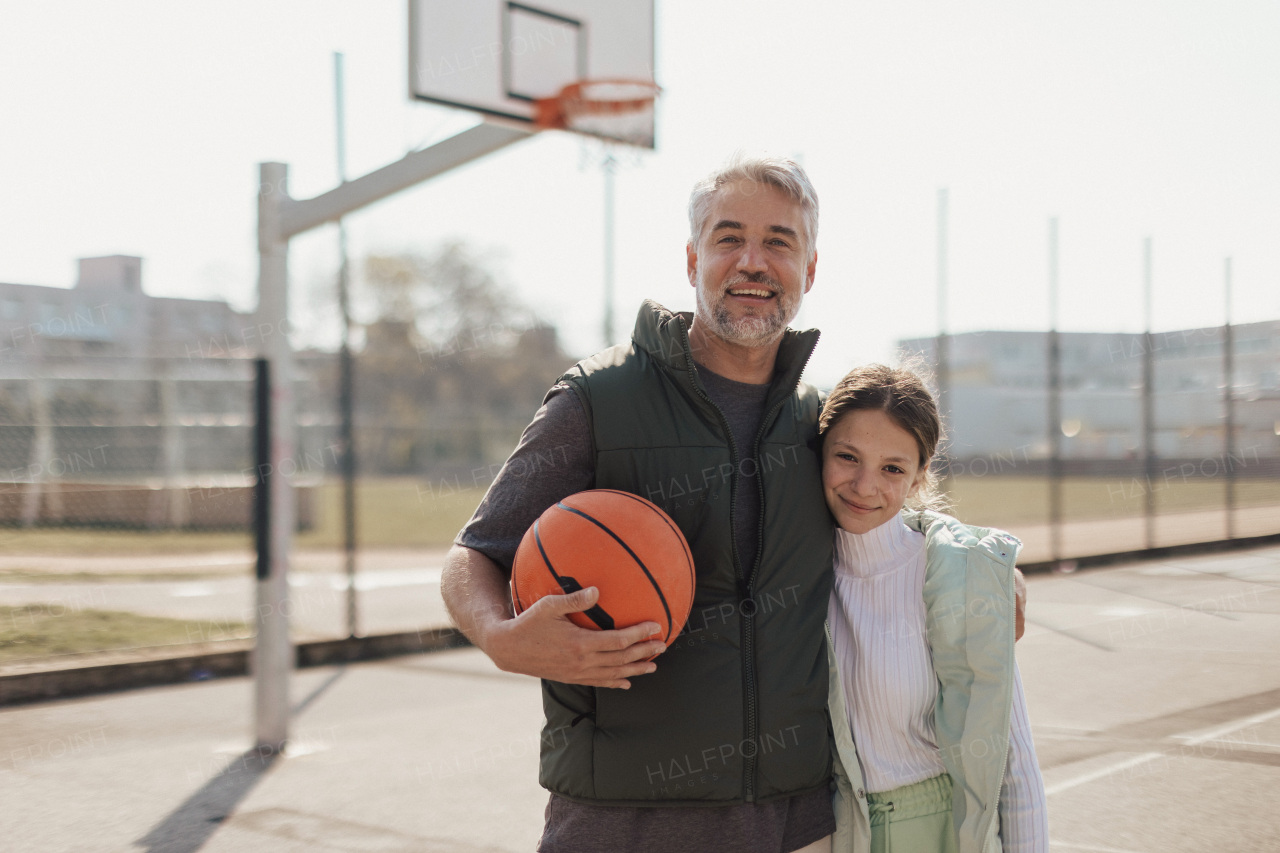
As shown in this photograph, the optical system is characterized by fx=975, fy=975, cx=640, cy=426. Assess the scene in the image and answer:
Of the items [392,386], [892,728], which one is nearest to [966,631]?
[892,728]

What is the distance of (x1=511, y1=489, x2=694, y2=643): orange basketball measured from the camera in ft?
5.84

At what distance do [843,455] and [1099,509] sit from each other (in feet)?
51.4

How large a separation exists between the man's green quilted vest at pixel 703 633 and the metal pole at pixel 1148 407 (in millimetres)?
8805

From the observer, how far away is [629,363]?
203 cm

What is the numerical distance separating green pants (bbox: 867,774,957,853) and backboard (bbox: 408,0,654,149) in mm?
4609

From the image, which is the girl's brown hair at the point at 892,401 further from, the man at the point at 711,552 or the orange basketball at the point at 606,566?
the orange basketball at the point at 606,566

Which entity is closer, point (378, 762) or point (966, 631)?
point (966, 631)

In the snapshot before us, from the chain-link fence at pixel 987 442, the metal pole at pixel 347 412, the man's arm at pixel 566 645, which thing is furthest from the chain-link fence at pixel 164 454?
the man's arm at pixel 566 645

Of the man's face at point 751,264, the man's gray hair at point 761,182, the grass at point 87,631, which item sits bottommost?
the grass at point 87,631

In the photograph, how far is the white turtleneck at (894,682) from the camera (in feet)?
6.84

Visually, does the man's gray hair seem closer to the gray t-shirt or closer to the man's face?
the man's face

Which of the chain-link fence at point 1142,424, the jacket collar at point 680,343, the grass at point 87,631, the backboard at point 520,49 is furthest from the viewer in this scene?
the chain-link fence at point 1142,424

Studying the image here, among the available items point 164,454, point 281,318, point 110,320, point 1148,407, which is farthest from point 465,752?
point 164,454

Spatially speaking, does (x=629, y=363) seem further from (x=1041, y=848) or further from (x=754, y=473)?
(x=1041, y=848)
